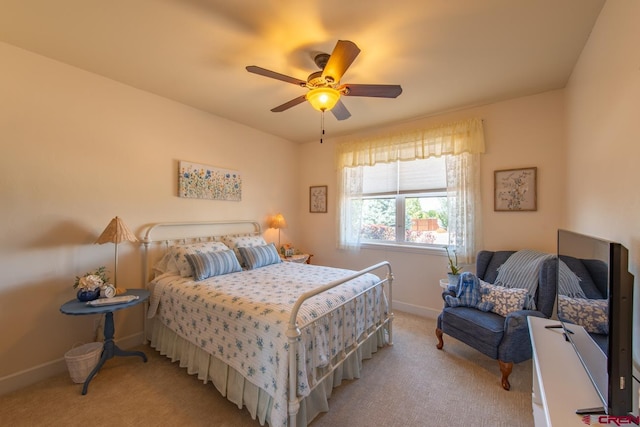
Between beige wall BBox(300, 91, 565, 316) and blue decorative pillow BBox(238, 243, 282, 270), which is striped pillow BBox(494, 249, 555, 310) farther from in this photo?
blue decorative pillow BBox(238, 243, 282, 270)

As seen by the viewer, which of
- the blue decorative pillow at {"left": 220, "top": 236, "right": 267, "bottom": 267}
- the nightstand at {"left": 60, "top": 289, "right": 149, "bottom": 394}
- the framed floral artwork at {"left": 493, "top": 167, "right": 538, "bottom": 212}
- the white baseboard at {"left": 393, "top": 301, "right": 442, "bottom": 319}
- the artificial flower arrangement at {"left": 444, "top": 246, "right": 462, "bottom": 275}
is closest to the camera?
the nightstand at {"left": 60, "top": 289, "right": 149, "bottom": 394}

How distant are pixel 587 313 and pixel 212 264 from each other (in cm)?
281

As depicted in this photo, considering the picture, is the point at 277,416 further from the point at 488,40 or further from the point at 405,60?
the point at 488,40

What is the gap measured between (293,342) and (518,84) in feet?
10.4

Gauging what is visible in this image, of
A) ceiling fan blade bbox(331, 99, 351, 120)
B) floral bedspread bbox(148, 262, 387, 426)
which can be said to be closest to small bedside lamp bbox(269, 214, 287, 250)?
floral bedspread bbox(148, 262, 387, 426)

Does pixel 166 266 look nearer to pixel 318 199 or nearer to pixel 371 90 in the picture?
pixel 318 199

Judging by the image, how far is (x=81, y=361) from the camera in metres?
2.14

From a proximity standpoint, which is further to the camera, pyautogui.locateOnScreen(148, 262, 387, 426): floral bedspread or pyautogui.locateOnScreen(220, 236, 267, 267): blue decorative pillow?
pyautogui.locateOnScreen(220, 236, 267, 267): blue decorative pillow

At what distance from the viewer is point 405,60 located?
221 centimetres

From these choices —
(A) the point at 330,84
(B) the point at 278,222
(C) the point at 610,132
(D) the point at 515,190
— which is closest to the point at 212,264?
(B) the point at 278,222

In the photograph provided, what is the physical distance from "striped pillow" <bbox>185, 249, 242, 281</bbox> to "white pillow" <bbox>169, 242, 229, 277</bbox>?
0.27ft

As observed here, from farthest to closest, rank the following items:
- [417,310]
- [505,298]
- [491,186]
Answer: [417,310] → [491,186] → [505,298]

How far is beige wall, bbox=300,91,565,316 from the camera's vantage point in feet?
8.96

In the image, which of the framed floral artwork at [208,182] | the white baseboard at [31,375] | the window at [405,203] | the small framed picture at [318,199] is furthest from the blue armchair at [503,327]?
the white baseboard at [31,375]
